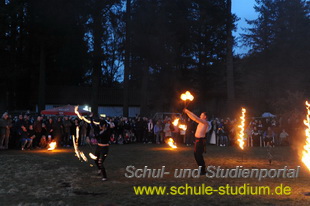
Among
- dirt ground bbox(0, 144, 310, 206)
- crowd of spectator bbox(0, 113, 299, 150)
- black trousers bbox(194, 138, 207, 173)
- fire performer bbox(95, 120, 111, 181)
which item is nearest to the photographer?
dirt ground bbox(0, 144, 310, 206)

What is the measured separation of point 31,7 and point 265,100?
32.2 metres

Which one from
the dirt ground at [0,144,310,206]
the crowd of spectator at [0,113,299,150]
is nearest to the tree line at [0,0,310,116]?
the crowd of spectator at [0,113,299,150]

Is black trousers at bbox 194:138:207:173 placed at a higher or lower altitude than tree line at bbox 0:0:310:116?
lower

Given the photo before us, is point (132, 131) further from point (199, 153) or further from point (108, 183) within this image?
point (108, 183)

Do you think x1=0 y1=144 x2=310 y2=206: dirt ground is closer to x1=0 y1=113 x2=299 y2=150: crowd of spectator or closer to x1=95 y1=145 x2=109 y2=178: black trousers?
x1=95 y1=145 x2=109 y2=178: black trousers

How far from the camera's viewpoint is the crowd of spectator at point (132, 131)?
823 inches

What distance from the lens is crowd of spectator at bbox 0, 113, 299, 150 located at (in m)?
20.9

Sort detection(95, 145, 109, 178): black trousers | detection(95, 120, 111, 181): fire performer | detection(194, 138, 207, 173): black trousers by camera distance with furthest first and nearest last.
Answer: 1. detection(194, 138, 207, 173): black trousers
2. detection(95, 120, 111, 181): fire performer
3. detection(95, 145, 109, 178): black trousers

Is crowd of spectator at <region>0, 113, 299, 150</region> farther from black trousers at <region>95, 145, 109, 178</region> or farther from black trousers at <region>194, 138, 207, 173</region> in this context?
black trousers at <region>194, 138, 207, 173</region>

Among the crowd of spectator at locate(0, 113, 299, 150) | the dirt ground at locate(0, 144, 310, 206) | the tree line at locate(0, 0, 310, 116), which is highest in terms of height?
the tree line at locate(0, 0, 310, 116)

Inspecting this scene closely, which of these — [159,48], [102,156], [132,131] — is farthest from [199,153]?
[159,48]

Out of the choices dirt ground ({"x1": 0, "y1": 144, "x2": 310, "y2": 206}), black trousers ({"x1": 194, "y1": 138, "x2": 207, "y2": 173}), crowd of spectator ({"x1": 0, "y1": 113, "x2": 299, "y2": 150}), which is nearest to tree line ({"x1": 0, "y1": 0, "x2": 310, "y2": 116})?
crowd of spectator ({"x1": 0, "y1": 113, "x2": 299, "y2": 150})

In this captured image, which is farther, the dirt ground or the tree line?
the tree line

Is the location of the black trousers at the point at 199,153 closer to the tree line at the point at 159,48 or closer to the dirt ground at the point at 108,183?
the dirt ground at the point at 108,183
